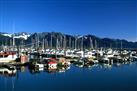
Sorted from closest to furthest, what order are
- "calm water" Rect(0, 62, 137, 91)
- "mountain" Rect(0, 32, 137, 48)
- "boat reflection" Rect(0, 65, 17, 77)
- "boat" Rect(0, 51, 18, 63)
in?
"calm water" Rect(0, 62, 137, 91) < "boat reflection" Rect(0, 65, 17, 77) < "boat" Rect(0, 51, 18, 63) < "mountain" Rect(0, 32, 137, 48)

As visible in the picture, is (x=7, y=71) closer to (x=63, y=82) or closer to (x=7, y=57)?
(x=63, y=82)

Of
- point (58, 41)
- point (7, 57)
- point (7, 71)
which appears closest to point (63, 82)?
→ point (7, 71)

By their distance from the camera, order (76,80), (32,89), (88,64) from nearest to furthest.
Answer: (32,89) < (76,80) < (88,64)

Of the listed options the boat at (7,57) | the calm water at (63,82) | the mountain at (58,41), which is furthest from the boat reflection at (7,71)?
the mountain at (58,41)

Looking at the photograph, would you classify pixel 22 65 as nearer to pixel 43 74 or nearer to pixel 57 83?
pixel 43 74

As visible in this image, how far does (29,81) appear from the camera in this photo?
26172mm

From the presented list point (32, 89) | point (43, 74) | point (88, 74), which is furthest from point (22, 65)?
point (32, 89)

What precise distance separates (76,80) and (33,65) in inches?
283

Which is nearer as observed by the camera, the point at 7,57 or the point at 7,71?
the point at 7,71

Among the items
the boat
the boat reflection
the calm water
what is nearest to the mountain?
the boat

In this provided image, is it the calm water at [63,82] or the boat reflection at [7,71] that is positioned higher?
the boat reflection at [7,71]

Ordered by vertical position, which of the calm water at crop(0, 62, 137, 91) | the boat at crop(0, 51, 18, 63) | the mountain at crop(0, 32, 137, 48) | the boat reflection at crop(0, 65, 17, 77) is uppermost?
the mountain at crop(0, 32, 137, 48)

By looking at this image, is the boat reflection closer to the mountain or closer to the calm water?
the calm water

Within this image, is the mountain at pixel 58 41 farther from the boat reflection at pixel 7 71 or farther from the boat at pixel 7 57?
the boat reflection at pixel 7 71
